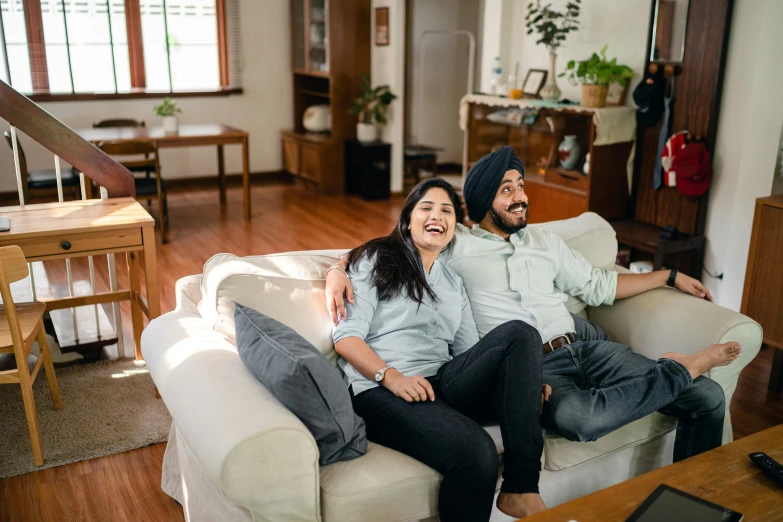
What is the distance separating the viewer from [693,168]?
12.8 ft

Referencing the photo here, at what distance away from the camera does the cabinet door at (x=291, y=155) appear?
7046 millimetres

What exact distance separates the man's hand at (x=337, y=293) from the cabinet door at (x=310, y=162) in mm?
4667

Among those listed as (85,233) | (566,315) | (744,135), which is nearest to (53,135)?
(85,233)

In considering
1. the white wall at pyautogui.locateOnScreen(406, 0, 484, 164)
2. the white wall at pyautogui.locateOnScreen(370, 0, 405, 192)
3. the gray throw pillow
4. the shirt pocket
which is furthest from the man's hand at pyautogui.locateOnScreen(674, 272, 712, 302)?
the white wall at pyautogui.locateOnScreen(406, 0, 484, 164)

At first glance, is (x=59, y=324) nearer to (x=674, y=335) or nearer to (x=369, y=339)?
(x=369, y=339)

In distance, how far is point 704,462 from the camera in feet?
5.97

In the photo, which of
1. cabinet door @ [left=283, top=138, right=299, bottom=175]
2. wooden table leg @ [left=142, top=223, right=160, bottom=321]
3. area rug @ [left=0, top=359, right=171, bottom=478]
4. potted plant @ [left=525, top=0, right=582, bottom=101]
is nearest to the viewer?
area rug @ [left=0, top=359, right=171, bottom=478]

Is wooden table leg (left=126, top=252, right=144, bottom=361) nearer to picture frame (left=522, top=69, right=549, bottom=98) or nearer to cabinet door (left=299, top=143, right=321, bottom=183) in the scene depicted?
picture frame (left=522, top=69, right=549, bottom=98)

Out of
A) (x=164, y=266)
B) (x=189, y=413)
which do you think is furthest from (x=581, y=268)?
(x=164, y=266)

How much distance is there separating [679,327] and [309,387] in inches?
50.1

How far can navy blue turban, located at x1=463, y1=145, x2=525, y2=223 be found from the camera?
2.33m

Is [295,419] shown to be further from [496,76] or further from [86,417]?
[496,76]

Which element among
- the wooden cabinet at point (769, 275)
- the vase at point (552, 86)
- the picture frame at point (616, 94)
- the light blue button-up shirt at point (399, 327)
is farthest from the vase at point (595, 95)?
the light blue button-up shirt at point (399, 327)

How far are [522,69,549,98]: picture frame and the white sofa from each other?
2.63 metres
